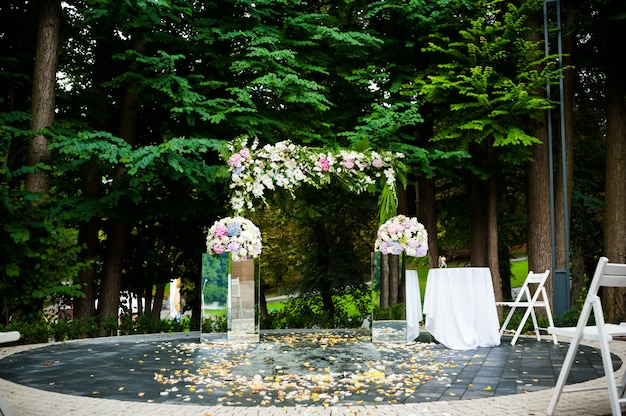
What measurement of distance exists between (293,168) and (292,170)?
39mm

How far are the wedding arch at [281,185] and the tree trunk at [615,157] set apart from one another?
471 centimetres

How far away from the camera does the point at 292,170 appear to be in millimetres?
10695

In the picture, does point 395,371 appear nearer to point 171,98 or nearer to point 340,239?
point 171,98

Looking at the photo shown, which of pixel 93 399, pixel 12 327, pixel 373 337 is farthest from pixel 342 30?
pixel 93 399

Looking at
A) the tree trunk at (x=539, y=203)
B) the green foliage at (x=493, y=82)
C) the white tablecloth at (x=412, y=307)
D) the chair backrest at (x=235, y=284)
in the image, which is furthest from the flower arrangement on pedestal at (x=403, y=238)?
the tree trunk at (x=539, y=203)

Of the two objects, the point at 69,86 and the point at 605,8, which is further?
the point at 69,86

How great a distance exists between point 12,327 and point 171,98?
519 centimetres

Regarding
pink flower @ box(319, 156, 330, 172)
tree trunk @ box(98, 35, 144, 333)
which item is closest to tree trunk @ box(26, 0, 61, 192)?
tree trunk @ box(98, 35, 144, 333)

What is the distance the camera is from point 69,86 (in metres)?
14.6

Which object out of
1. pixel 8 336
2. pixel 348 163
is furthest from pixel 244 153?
pixel 8 336

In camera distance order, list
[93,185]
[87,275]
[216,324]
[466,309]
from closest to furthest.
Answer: [466,309] < [216,324] < [93,185] < [87,275]

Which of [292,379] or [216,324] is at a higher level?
[216,324]

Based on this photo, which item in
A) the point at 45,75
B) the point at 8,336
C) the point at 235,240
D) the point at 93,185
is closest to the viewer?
the point at 8,336

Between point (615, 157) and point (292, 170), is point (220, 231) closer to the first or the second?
point (292, 170)
